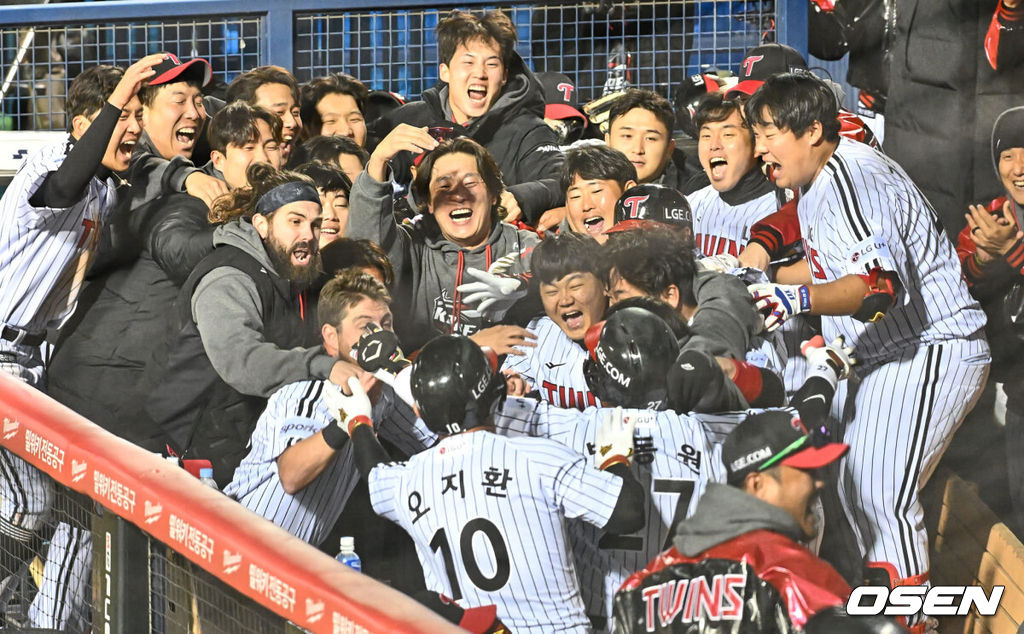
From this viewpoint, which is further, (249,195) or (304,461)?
(249,195)

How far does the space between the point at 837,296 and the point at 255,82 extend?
4.78 ft

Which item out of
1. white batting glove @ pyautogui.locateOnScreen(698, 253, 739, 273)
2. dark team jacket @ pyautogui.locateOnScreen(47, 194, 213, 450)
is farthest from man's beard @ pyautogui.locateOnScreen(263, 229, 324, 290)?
white batting glove @ pyautogui.locateOnScreen(698, 253, 739, 273)

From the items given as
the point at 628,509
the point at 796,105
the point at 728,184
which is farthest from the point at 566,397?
the point at 796,105

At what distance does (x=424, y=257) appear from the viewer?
243 centimetres

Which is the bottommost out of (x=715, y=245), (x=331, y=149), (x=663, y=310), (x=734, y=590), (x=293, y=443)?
(x=734, y=590)

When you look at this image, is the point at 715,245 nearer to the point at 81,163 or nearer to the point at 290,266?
the point at 290,266

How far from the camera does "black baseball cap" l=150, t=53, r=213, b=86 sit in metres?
2.63

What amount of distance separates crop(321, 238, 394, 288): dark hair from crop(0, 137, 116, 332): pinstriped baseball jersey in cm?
61

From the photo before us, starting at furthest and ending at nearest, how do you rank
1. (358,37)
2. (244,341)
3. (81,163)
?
(358,37) → (81,163) → (244,341)

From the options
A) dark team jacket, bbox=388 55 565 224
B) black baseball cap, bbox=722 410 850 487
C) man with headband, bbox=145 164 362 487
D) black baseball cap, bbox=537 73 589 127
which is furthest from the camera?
black baseball cap, bbox=537 73 589 127

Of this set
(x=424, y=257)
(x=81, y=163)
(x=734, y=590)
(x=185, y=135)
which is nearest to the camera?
(x=734, y=590)

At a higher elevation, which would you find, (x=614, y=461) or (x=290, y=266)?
(x=290, y=266)

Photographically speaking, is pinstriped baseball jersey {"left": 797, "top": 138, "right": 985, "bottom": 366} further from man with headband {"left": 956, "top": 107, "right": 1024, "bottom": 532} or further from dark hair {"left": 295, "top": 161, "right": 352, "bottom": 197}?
dark hair {"left": 295, "top": 161, "right": 352, "bottom": 197}

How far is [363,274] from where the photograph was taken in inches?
92.9
